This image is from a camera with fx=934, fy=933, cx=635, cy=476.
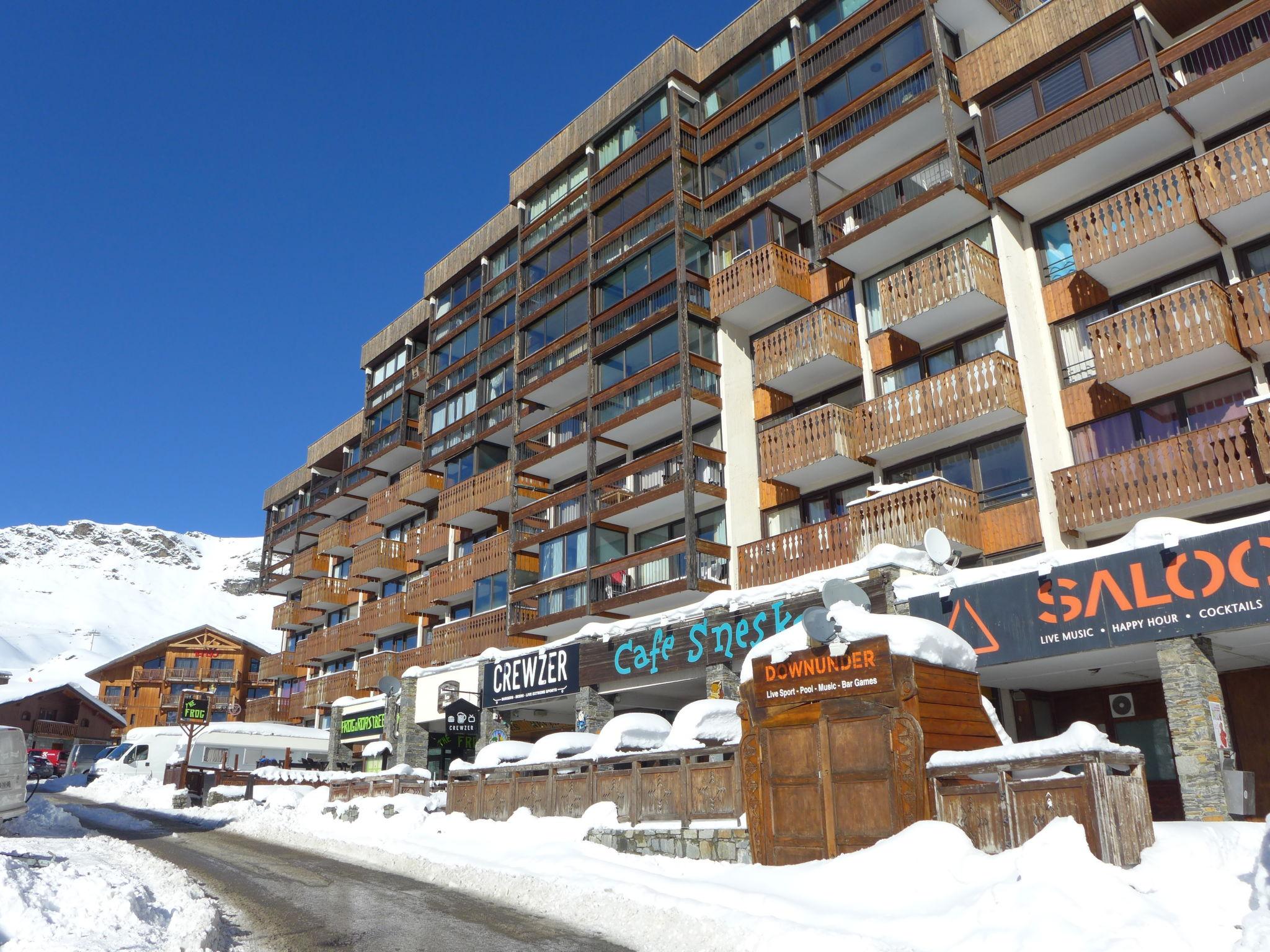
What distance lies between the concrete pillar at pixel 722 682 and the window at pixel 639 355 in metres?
10.8

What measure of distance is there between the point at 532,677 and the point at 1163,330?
2052 centimetres

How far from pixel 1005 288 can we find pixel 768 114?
10896 millimetres

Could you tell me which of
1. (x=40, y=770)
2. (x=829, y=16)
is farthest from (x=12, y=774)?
(x=40, y=770)

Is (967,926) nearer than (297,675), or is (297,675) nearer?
(967,926)

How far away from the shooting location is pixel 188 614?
19600 cm

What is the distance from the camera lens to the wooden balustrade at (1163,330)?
60.9 feet

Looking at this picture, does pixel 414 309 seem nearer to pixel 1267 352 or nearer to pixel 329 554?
pixel 329 554

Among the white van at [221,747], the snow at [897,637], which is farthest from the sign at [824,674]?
the white van at [221,747]

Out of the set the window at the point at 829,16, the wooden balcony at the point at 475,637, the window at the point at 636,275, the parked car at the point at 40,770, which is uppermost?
the window at the point at 829,16

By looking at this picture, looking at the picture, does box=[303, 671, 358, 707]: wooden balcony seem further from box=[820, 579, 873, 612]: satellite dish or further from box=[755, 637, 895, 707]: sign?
box=[820, 579, 873, 612]: satellite dish

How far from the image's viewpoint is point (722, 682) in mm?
23922

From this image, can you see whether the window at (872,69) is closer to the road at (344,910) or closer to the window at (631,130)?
the window at (631,130)

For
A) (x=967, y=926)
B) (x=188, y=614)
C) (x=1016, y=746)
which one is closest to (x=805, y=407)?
(x=1016, y=746)

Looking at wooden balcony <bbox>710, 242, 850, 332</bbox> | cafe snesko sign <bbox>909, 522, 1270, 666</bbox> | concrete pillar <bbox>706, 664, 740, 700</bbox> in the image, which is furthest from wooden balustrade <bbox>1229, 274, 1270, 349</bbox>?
concrete pillar <bbox>706, 664, 740, 700</bbox>
